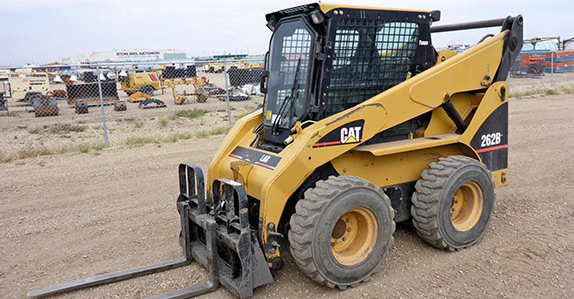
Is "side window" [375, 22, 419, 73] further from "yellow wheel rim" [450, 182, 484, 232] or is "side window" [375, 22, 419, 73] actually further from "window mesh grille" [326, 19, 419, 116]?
"yellow wheel rim" [450, 182, 484, 232]

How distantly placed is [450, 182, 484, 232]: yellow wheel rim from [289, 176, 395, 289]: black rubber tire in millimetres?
1160

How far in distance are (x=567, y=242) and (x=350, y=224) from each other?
7.87 feet

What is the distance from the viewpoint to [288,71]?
459 cm

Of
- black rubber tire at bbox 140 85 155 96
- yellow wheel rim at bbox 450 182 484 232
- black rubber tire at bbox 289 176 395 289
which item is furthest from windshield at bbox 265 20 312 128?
black rubber tire at bbox 140 85 155 96

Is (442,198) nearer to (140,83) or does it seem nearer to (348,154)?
(348,154)

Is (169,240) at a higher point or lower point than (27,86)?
lower

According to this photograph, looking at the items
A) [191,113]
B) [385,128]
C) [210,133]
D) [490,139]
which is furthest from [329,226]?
[191,113]

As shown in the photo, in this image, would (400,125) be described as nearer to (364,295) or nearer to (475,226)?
(475,226)

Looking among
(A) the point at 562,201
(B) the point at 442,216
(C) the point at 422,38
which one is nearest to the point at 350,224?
(B) the point at 442,216

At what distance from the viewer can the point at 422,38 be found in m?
4.79

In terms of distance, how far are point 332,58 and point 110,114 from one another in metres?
15.8

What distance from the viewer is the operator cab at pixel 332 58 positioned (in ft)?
13.9

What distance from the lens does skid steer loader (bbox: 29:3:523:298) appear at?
3.84m

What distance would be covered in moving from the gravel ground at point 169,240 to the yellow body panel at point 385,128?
0.84m
